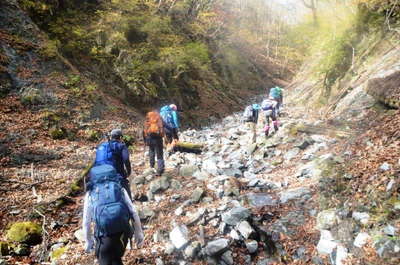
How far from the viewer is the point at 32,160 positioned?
33.3ft

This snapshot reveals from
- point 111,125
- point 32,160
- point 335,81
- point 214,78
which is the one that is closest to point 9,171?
point 32,160

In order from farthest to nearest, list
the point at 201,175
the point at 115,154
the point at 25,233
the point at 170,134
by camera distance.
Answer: the point at 170,134, the point at 201,175, the point at 25,233, the point at 115,154

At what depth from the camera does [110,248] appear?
4.30m

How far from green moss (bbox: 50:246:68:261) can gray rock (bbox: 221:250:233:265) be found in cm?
317

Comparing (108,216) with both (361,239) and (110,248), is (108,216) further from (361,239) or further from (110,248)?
(361,239)

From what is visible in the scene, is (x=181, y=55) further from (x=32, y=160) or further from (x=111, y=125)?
(x=32, y=160)

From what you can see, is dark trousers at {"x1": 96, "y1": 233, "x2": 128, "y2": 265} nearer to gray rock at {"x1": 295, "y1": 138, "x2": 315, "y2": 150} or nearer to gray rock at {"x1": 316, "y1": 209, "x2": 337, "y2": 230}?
gray rock at {"x1": 316, "y1": 209, "x2": 337, "y2": 230}

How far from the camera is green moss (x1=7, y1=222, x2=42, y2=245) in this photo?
6.52 meters

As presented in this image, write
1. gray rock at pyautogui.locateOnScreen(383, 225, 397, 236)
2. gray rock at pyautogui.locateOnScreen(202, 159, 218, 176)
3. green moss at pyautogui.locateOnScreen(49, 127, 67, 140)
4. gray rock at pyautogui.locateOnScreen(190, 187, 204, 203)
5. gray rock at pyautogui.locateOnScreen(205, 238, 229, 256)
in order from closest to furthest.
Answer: gray rock at pyautogui.locateOnScreen(383, 225, 397, 236), gray rock at pyautogui.locateOnScreen(205, 238, 229, 256), gray rock at pyautogui.locateOnScreen(190, 187, 204, 203), gray rock at pyautogui.locateOnScreen(202, 159, 218, 176), green moss at pyautogui.locateOnScreen(49, 127, 67, 140)

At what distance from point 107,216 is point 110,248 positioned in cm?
46

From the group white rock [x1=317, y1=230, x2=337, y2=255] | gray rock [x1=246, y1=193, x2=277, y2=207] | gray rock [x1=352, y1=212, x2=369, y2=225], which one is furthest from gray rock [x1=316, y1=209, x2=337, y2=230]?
gray rock [x1=246, y1=193, x2=277, y2=207]

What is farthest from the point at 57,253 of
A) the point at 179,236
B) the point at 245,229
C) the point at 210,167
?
the point at 210,167

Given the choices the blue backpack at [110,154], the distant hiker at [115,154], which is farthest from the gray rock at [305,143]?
the blue backpack at [110,154]

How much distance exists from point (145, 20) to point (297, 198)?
16617 millimetres
